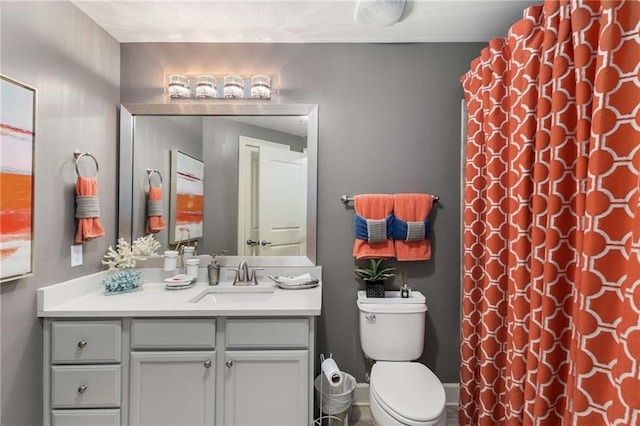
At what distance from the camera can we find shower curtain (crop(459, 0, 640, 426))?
0.96m

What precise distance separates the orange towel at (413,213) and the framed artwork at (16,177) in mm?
1923

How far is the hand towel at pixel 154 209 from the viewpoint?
7.11 ft

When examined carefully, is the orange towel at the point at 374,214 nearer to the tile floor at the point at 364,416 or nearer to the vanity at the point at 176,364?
the vanity at the point at 176,364

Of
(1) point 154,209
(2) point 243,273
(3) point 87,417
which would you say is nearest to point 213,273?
(2) point 243,273

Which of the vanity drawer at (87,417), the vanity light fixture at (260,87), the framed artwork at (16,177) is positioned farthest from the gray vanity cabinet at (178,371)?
the vanity light fixture at (260,87)

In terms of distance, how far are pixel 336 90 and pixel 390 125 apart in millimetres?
433

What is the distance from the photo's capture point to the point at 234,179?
85.7 inches

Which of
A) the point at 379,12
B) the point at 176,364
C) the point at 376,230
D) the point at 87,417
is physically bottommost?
Answer: the point at 87,417

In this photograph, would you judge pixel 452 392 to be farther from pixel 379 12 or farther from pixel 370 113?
pixel 379 12

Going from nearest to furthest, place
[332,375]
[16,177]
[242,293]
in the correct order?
[16,177] → [332,375] → [242,293]

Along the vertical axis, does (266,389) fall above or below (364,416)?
above

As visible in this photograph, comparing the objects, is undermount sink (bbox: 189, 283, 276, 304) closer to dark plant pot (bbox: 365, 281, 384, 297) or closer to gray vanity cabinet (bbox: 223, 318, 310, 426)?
gray vanity cabinet (bbox: 223, 318, 310, 426)

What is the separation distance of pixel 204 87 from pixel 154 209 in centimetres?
88

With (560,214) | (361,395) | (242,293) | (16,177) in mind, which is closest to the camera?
(560,214)
